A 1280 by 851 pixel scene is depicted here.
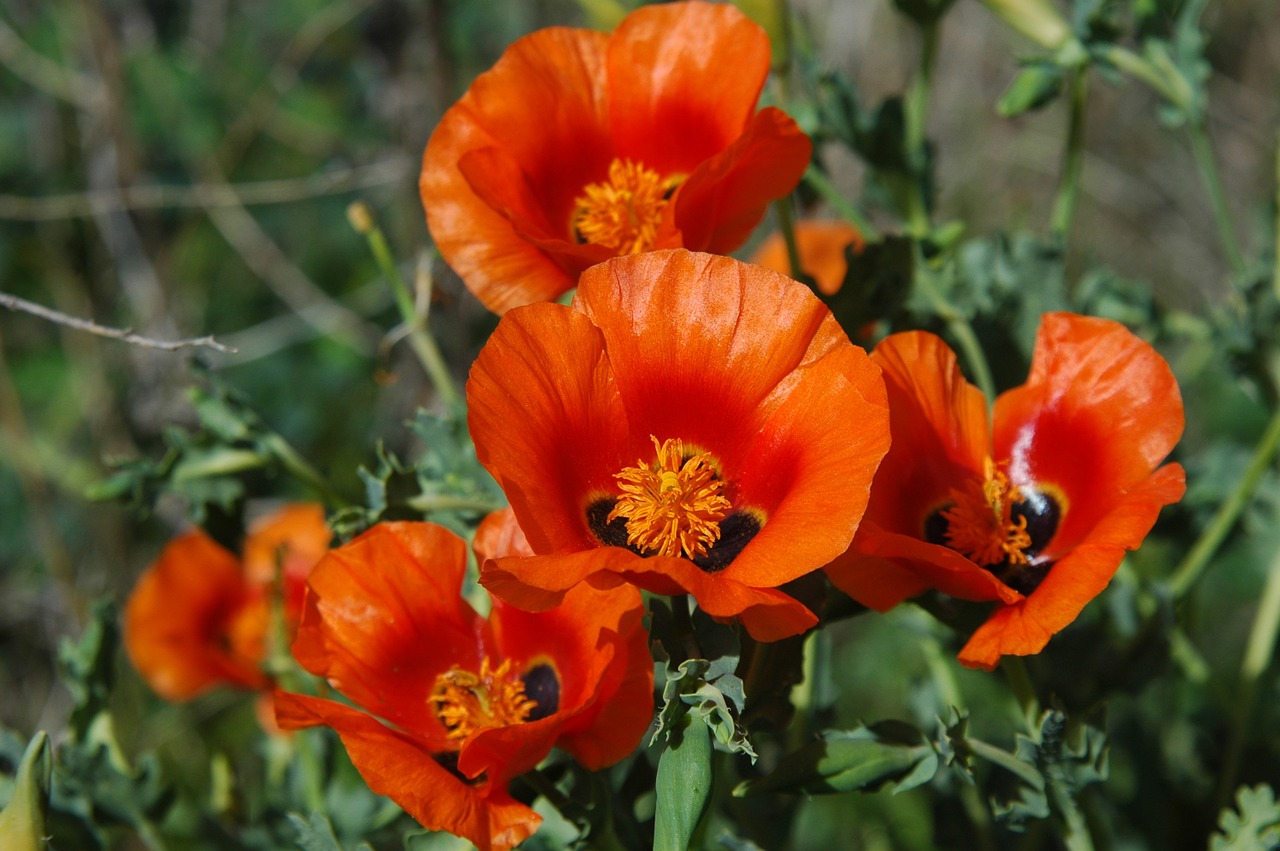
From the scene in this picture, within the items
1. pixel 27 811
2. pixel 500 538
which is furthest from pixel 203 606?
pixel 500 538

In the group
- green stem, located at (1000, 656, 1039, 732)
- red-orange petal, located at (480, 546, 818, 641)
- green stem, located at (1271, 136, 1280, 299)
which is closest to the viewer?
red-orange petal, located at (480, 546, 818, 641)

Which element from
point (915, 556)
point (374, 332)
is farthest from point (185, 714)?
point (915, 556)

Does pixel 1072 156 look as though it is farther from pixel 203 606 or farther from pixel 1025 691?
pixel 203 606

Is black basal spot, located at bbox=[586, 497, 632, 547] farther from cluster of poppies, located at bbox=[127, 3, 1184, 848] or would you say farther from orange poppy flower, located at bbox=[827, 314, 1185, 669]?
orange poppy flower, located at bbox=[827, 314, 1185, 669]

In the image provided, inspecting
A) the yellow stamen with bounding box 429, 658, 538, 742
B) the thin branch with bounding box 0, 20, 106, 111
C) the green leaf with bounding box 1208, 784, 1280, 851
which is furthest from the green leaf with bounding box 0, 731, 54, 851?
the thin branch with bounding box 0, 20, 106, 111

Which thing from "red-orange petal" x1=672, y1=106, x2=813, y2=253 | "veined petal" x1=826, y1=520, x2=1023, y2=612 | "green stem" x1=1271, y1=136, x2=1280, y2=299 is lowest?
"green stem" x1=1271, y1=136, x2=1280, y2=299

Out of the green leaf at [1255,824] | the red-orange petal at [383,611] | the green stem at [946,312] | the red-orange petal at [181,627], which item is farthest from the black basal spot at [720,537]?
the red-orange petal at [181,627]

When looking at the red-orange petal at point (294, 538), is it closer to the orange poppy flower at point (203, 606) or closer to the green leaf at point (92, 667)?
the orange poppy flower at point (203, 606)
